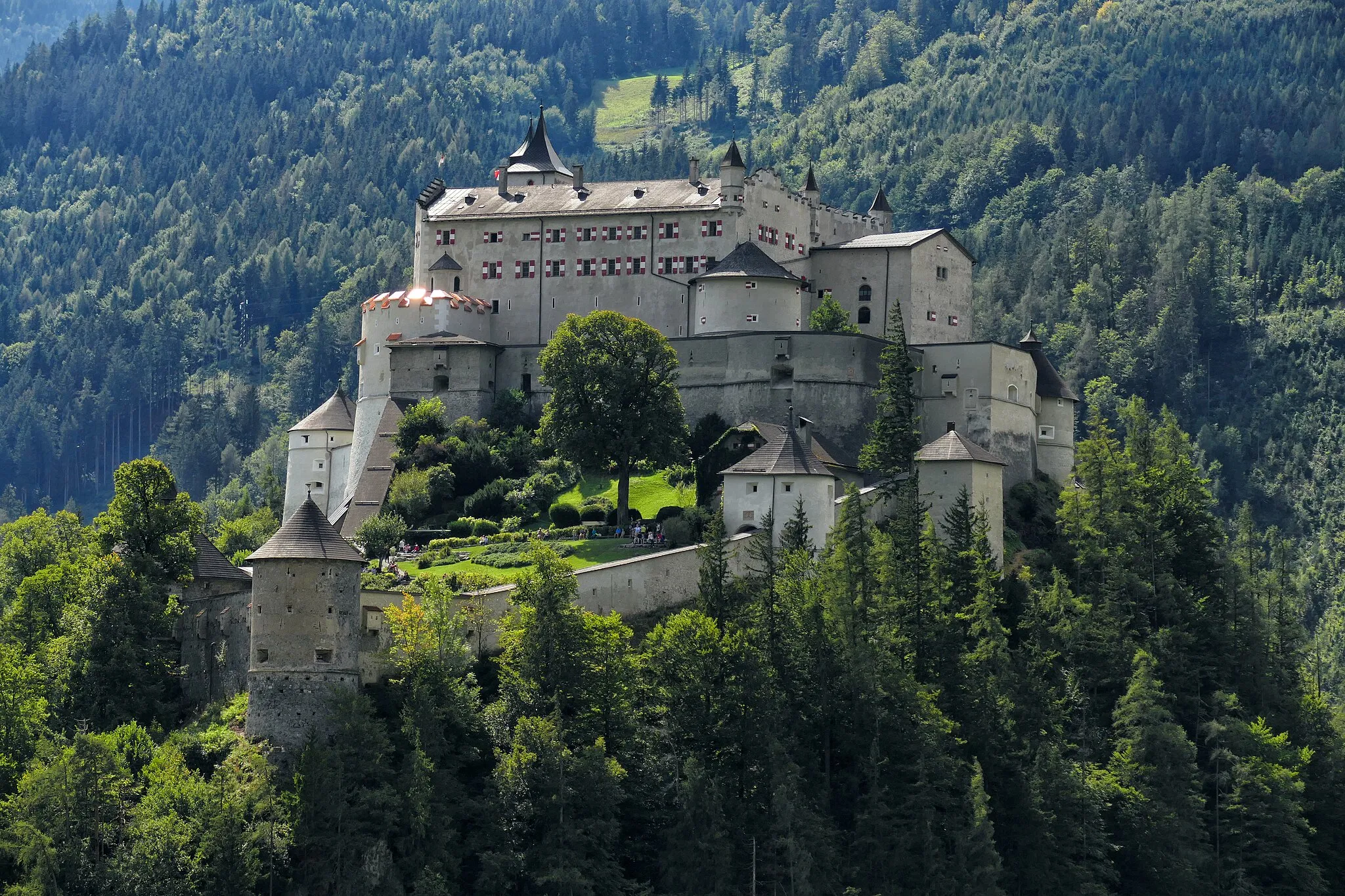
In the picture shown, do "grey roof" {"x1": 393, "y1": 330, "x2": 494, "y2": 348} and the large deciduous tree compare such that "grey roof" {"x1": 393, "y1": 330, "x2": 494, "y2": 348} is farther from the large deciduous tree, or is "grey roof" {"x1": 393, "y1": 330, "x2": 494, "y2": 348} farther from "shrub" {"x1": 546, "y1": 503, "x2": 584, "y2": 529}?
"shrub" {"x1": 546, "y1": 503, "x2": 584, "y2": 529}

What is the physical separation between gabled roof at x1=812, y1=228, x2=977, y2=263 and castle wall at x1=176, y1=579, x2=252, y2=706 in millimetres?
38940

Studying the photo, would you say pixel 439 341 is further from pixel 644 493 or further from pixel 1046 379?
pixel 1046 379

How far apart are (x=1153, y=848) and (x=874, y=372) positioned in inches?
998

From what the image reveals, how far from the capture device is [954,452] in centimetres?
8212

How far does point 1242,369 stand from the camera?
171000mm

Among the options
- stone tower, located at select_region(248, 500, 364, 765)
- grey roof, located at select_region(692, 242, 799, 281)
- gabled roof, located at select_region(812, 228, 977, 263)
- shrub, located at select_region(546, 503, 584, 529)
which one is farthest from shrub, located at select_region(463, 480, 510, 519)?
stone tower, located at select_region(248, 500, 364, 765)

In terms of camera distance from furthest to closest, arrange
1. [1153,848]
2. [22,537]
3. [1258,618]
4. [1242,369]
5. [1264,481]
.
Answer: [1242,369]
[1264,481]
[22,537]
[1258,618]
[1153,848]

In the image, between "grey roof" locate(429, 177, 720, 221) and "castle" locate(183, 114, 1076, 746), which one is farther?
"grey roof" locate(429, 177, 720, 221)

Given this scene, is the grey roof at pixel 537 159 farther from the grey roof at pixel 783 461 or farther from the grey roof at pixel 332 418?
the grey roof at pixel 783 461

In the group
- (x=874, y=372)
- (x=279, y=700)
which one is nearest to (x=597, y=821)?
(x=279, y=700)

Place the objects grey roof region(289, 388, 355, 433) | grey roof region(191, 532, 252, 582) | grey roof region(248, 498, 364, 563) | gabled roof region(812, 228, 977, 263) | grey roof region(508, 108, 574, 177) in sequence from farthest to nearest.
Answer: grey roof region(508, 108, 574, 177)
gabled roof region(812, 228, 977, 263)
grey roof region(289, 388, 355, 433)
grey roof region(191, 532, 252, 582)
grey roof region(248, 498, 364, 563)

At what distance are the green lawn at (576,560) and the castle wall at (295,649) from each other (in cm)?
1180

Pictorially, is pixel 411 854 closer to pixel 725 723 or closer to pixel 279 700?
pixel 279 700

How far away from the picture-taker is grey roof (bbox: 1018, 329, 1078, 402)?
9556cm
